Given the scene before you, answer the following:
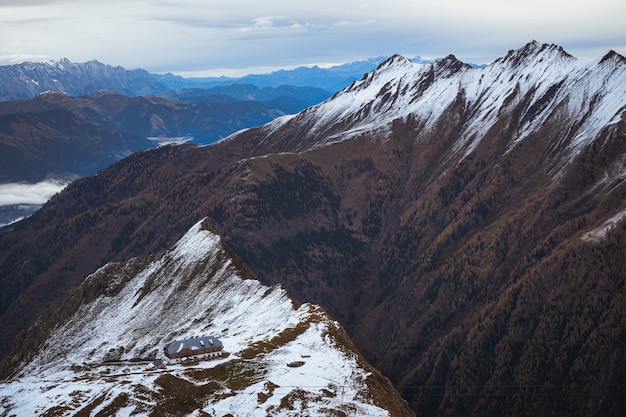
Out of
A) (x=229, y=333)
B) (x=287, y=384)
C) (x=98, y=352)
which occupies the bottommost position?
(x=98, y=352)

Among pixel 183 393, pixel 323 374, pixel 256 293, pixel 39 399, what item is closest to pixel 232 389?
pixel 183 393

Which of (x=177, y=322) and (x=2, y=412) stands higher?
(x=2, y=412)

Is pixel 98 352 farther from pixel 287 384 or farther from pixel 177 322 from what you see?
pixel 287 384

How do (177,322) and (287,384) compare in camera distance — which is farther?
(177,322)

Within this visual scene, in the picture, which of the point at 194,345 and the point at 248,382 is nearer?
the point at 248,382

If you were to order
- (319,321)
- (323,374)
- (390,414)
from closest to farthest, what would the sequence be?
1. (390,414)
2. (323,374)
3. (319,321)

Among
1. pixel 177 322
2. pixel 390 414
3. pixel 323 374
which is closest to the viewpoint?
pixel 390 414

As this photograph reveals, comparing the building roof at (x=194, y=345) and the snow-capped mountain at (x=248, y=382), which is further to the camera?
the building roof at (x=194, y=345)

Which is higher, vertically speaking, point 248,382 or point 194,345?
point 248,382

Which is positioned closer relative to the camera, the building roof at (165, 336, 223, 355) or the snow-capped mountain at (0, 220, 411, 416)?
the snow-capped mountain at (0, 220, 411, 416)

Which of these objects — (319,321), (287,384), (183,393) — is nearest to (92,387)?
(183,393)
